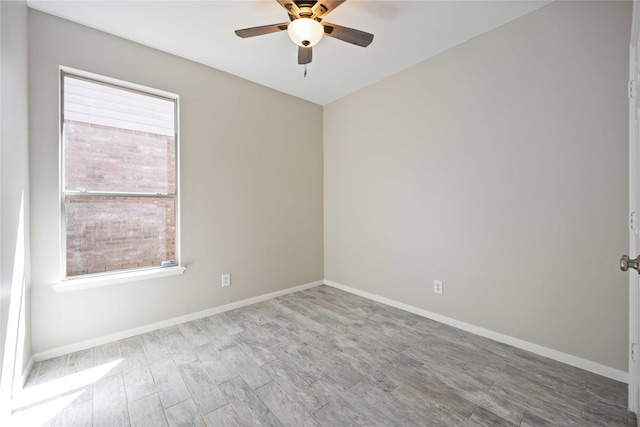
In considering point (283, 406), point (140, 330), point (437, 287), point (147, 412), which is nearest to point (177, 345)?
point (140, 330)

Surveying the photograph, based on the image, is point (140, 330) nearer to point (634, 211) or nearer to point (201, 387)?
point (201, 387)

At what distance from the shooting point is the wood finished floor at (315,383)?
1506 mm

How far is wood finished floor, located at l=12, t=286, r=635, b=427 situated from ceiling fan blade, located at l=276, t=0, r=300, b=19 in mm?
2549

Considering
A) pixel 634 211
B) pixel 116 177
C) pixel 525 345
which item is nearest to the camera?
pixel 634 211

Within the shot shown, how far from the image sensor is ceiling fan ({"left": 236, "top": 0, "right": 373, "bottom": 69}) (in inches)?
72.3

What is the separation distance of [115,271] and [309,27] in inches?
103

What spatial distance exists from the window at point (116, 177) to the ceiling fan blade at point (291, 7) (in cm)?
156

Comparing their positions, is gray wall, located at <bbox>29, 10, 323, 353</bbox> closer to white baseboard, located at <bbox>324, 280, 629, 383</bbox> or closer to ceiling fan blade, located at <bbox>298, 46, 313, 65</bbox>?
ceiling fan blade, located at <bbox>298, 46, 313, 65</bbox>

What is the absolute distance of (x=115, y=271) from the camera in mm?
2432

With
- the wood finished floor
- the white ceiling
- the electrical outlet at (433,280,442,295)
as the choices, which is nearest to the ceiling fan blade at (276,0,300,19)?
the white ceiling

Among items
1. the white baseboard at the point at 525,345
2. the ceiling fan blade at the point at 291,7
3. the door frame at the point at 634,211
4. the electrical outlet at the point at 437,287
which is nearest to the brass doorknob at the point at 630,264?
the door frame at the point at 634,211

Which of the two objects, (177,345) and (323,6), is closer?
(323,6)

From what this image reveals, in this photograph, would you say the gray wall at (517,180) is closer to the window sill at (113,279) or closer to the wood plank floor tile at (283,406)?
the wood plank floor tile at (283,406)

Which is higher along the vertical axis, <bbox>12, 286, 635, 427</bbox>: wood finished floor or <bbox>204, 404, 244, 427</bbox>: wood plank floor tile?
<bbox>12, 286, 635, 427</bbox>: wood finished floor
